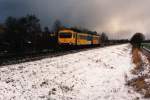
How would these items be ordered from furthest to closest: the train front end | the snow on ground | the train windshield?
the train windshield
the train front end
the snow on ground

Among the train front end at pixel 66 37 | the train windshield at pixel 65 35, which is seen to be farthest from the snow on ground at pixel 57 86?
the train windshield at pixel 65 35

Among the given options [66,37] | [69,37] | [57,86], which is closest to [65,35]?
[66,37]

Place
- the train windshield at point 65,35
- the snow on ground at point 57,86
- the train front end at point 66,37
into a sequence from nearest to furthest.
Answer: the snow on ground at point 57,86 → the train front end at point 66,37 → the train windshield at point 65,35

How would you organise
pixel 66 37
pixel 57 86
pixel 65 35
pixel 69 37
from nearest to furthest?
pixel 57 86
pixel 69 37
pixel 66 37
pixel 65 35

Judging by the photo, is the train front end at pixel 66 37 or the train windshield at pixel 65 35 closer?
the train front end at pixel 66 37

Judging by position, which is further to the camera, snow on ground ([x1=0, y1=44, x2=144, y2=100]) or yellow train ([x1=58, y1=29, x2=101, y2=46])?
yellow train ([x1=58, y1=29, x2=101, y2=46])

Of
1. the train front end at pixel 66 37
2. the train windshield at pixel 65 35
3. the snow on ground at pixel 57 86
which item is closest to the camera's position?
the snow on ground at pixel 57 86

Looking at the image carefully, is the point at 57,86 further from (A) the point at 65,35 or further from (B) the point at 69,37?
(A) the point at 65,35

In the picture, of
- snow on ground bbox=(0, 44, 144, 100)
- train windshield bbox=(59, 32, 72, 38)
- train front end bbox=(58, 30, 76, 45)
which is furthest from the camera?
train windshield bbox=(59, 32, 72, 38)

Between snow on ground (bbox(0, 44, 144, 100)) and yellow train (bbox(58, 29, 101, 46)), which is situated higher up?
yellow train (bbox(58, 29, 101, 46))

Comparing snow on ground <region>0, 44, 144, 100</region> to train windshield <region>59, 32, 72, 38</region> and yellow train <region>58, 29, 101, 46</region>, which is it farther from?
train windshield <region>59, 32, 72, 38</region>

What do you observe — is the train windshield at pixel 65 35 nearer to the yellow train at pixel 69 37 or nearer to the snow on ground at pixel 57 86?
the yellow train at pixel 69 37

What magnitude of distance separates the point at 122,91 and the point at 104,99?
4.90 feet

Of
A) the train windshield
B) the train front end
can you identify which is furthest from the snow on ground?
the train windshield
